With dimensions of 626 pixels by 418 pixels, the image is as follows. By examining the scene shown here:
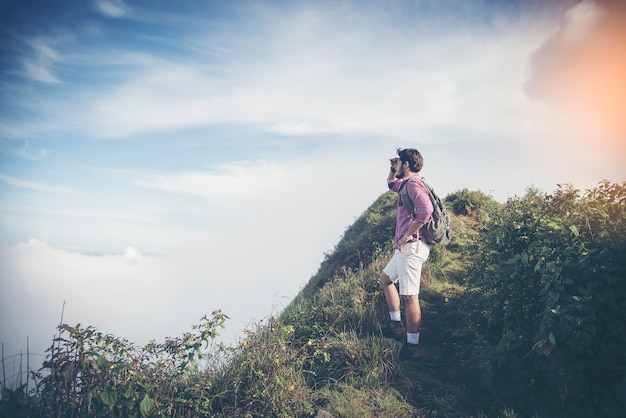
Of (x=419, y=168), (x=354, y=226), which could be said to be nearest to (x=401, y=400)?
(x=419, y=168)

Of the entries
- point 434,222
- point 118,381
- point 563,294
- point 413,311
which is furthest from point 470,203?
point 118,381

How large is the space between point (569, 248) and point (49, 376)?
591 centimetres

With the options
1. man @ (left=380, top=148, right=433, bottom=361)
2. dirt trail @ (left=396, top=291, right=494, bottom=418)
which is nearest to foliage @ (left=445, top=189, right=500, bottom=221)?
dirt trail @ (left=396, top=291, right=494, bottom=418)

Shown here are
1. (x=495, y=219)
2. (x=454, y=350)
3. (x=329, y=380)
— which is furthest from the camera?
(x=495, y=219)

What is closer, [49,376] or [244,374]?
[49,376]

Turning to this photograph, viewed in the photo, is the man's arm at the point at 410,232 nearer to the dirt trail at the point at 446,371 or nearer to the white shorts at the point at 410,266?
the white shorts at the point at 410,266

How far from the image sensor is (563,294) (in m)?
4.60

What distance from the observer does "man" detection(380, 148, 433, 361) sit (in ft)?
20.0

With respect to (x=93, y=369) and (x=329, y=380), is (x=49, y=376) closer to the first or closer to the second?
(x=93, y=369)

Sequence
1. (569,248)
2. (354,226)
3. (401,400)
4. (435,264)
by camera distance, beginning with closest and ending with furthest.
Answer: (569,248)
(401,400)
(435,264)
(354,226)

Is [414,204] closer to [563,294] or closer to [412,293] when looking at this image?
[412,293]

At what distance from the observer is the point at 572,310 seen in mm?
4445

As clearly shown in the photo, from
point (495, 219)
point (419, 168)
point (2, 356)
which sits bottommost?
point (2, 356)

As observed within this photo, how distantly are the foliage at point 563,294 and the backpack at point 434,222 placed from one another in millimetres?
729
